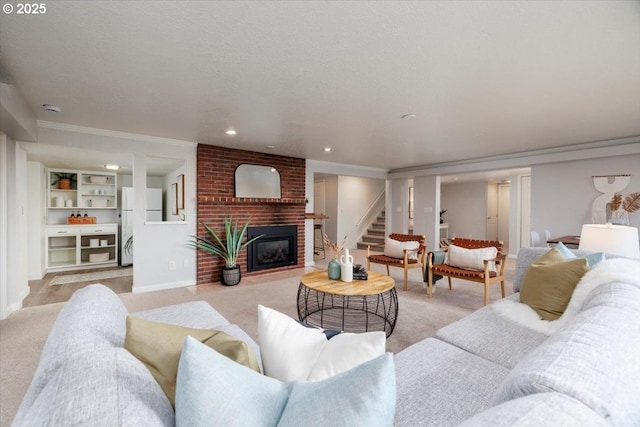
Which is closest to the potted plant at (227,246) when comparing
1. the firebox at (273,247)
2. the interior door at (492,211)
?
the firebox at (273,247)

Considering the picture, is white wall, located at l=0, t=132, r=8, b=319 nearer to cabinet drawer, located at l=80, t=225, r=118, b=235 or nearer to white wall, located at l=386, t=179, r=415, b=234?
cabinet drawer, located at l=80, t=225, r=118, b=235

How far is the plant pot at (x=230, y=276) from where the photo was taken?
4395 mm

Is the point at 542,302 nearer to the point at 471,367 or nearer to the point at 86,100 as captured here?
the point at 471,367

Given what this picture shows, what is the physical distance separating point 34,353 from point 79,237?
3.92 metres

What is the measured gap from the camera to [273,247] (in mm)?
5371

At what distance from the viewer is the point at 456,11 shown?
4.76ft

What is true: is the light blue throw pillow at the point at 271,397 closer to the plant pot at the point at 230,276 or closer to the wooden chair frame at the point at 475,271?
the wooden chair frame at the point at 475,271

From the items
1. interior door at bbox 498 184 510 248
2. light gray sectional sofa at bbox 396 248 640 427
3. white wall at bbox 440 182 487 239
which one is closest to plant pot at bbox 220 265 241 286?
light gray sectional sofa at bbox 396 248 640 427

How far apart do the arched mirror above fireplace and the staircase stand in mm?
4091

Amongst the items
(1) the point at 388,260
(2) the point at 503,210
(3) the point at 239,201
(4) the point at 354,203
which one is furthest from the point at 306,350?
(2) the point at 503,210

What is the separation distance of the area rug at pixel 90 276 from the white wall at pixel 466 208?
860cm

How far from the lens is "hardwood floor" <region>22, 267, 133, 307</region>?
3.64 meters

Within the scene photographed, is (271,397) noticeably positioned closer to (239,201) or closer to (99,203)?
(239,201)

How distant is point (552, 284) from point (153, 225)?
14.8ft
